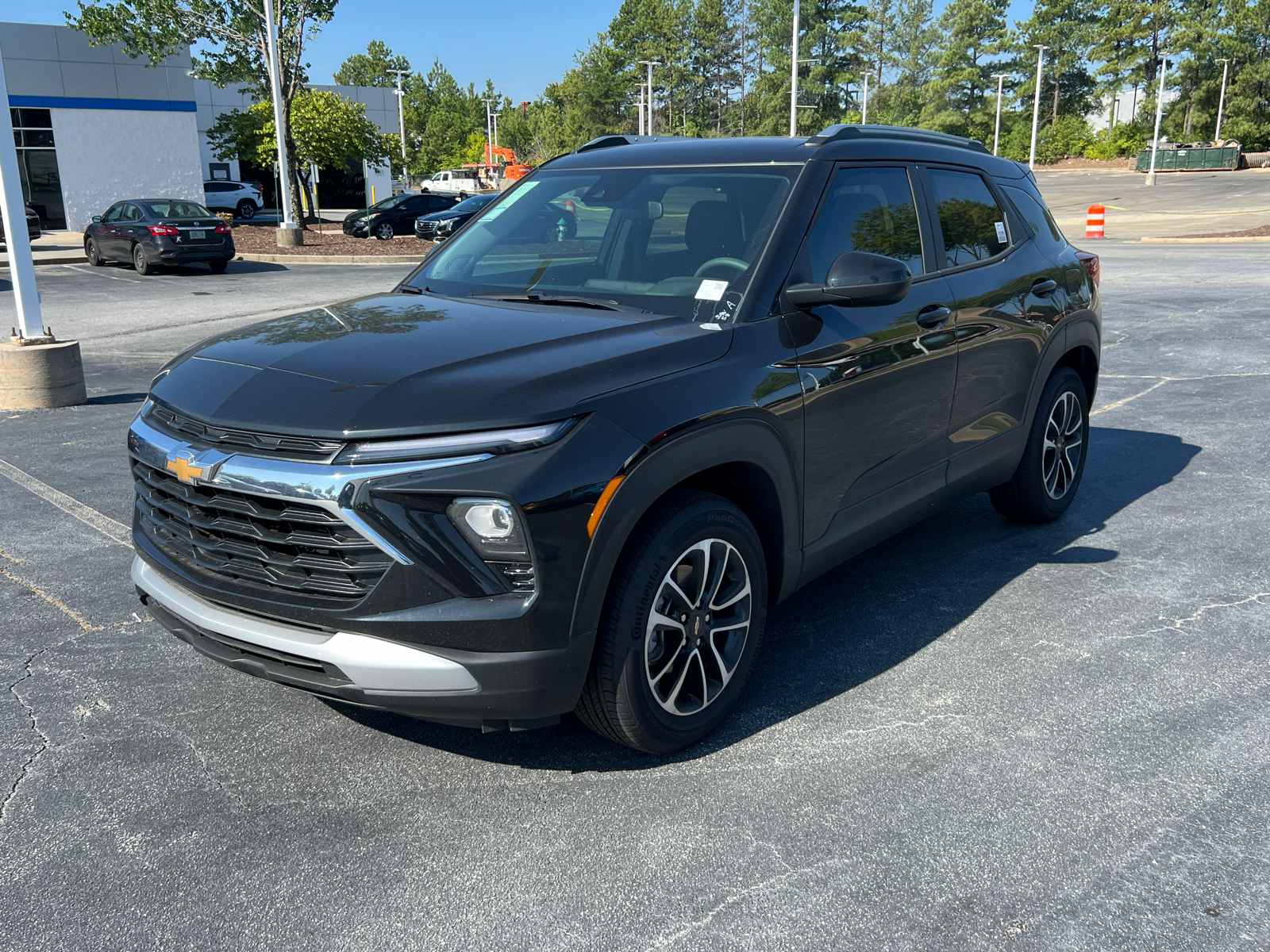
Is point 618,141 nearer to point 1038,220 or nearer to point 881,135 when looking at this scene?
point 881,135

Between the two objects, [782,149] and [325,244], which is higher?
Result: [782,149]

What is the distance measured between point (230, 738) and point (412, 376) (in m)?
1.48

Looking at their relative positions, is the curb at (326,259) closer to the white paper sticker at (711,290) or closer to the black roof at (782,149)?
the black roof at (782,149)

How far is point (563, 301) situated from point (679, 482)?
0.98 meters

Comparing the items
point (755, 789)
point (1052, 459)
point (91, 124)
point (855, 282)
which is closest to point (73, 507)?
point (755, 789)

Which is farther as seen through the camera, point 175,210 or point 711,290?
point 175,210

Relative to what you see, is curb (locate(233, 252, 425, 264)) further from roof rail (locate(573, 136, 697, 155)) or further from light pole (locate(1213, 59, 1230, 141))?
light pole (locate(1213, 59, 1230, 141))

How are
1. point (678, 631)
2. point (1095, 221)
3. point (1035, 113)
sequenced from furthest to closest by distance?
point (1035, 113)
point (1095, 221)
point (678, 631)

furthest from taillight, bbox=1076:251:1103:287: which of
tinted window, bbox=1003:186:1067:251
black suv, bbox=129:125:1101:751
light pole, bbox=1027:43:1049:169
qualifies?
light pole, bbox=1027:43:1049:169

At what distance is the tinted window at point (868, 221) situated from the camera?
12.6ft

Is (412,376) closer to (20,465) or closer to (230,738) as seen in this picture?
(230,738)

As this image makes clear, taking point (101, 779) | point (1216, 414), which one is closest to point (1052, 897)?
point (101, 779)

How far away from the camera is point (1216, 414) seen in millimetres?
8086

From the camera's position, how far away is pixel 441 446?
2.73 m
